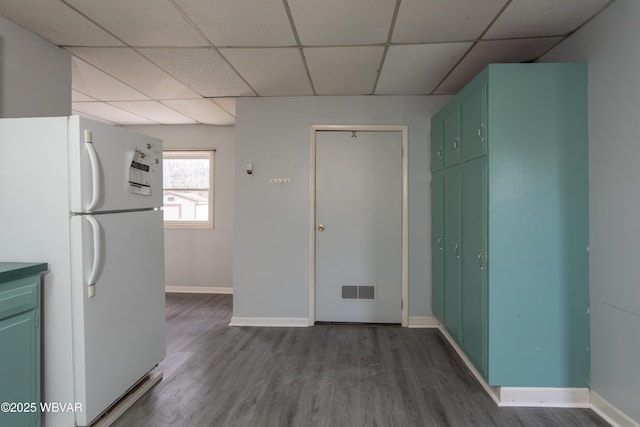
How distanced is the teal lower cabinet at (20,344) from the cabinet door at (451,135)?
2.79m

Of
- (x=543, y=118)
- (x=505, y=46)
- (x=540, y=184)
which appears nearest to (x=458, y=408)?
(x=540, y=184)

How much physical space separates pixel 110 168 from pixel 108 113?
295 centimetres

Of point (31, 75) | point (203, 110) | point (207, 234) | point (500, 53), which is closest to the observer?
point (31, 75)

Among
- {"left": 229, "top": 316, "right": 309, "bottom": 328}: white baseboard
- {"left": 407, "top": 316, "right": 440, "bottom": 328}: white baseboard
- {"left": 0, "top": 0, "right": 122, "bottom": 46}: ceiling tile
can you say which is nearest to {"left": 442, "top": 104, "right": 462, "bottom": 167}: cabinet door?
{"left": 407, "top": 316, "right": 440, "bottom": 328}: white baseboard

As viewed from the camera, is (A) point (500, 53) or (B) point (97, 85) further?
(B) point (97, 85)

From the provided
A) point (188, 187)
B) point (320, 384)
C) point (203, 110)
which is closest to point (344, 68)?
point (203, 110)

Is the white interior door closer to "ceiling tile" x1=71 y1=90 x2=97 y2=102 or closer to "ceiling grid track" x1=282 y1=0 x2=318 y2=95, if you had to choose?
"ceiling grid track" x1=282 y1=0 x2=318 y2=95

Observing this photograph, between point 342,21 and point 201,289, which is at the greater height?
point 342,21

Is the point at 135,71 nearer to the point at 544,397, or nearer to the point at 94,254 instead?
the point at 94,254

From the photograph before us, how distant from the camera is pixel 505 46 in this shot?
8.02ft

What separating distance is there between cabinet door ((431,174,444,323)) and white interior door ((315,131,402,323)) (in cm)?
33

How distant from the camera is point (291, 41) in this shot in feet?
7.73

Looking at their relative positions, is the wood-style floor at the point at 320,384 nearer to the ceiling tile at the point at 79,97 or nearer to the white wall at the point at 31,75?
the white wall at the point at 31,75

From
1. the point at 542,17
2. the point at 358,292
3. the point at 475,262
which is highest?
the point at 542,17
